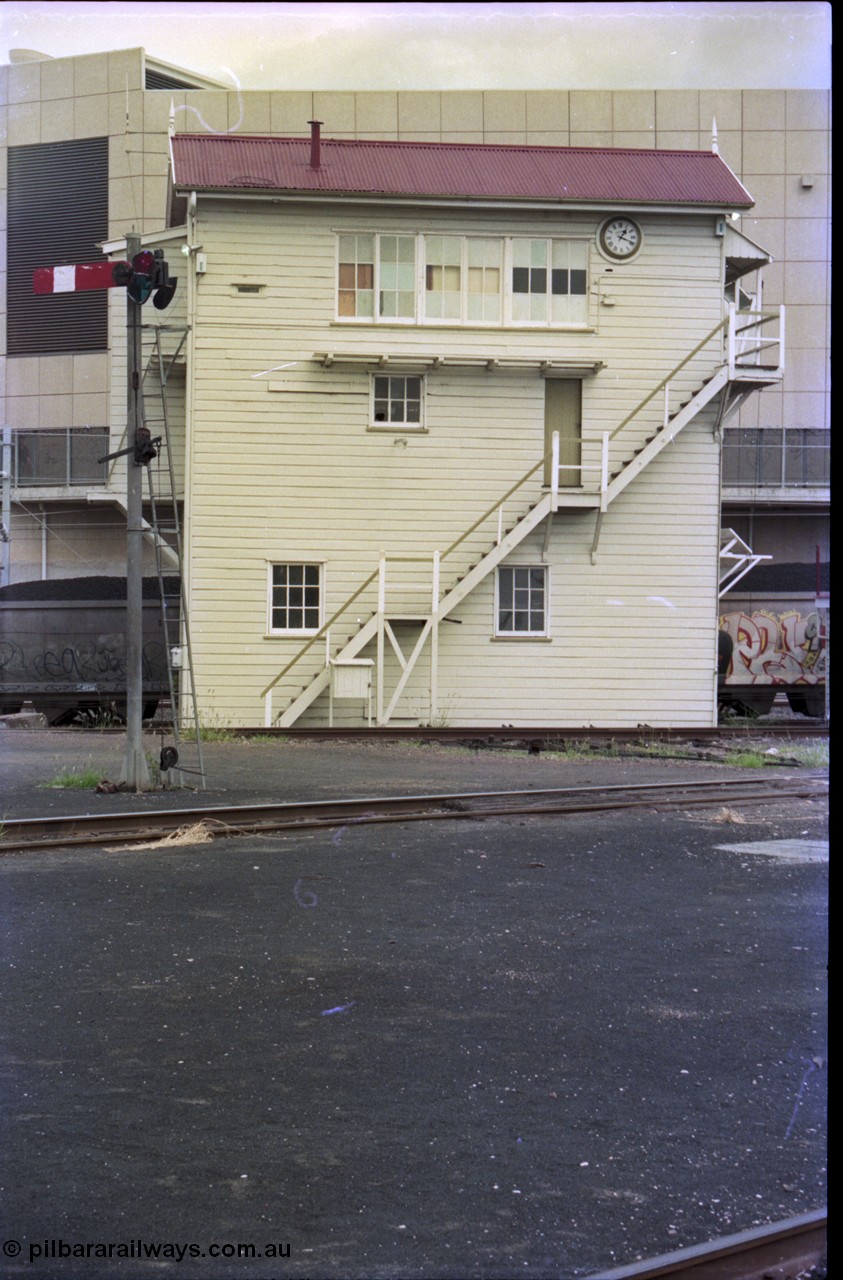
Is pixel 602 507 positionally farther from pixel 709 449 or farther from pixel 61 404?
pixel 61 404

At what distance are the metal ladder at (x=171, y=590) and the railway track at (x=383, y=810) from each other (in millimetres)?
862

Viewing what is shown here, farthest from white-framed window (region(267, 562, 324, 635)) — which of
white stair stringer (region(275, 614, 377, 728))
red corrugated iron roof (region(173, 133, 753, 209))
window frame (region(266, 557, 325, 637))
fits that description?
red corrugated iron roof (region(173, 133, 753, 209))

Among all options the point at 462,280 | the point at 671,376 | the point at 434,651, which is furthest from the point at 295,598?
the point at 671,376

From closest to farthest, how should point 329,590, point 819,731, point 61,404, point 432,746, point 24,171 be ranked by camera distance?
point 24,171 → point 61,404 → point 432,746 → point 329,590 → point 819,731

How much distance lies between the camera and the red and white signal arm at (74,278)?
5.07m

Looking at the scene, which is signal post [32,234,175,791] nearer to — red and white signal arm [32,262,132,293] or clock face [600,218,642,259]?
red and white signal arm [32,262,132,293]

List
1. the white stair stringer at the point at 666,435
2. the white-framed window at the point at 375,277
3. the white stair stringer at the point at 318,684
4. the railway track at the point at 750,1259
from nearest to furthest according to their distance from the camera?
the railway track at the point at 750,1259 < the white stair stringer at the point at 318,684 < the white-framed window at the point at 375,277 < the white stair stringer at the point at 666,435

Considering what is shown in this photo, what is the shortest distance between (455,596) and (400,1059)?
11384 mm

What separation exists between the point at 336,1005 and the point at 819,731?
1253 centimetres

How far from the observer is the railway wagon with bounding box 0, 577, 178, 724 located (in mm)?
14906

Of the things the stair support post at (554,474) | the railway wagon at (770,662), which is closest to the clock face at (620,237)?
the stair support post at (554,474)

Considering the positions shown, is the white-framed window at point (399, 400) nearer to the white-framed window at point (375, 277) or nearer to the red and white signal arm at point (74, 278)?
the white-framed window at point (375, 277)

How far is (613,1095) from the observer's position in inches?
125

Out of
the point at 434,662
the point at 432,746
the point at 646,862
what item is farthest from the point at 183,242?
the point at 646,862
